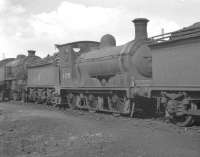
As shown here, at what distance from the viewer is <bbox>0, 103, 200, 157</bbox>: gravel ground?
6805mm

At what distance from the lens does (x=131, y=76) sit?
1309 cm

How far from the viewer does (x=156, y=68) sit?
36.6 ft

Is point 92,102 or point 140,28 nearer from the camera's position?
point 140,28

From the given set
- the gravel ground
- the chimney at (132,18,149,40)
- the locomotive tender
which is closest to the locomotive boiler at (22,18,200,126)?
the chimney at (132,18,149,40)

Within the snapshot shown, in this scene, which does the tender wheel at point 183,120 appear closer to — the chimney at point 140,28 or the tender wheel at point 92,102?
the chimney at point 140,28

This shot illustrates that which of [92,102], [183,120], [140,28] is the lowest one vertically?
[183,120]

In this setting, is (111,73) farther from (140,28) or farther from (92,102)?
(140,28)

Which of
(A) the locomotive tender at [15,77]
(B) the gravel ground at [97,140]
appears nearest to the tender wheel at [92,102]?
(B) the gravel ground at [97,140]

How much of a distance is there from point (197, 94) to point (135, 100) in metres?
3.49

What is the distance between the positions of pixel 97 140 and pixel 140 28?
6.86m

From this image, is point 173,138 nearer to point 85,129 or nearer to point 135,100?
point 85,129

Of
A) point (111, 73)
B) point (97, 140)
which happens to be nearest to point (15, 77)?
point (111, 73)

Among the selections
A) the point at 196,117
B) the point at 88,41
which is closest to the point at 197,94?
the point at 196,117

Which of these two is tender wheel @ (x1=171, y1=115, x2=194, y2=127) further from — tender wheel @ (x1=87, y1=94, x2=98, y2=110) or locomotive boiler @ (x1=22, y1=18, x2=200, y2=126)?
tender wheel @ (x1=87, y1=94, x2=98, y2=110)
